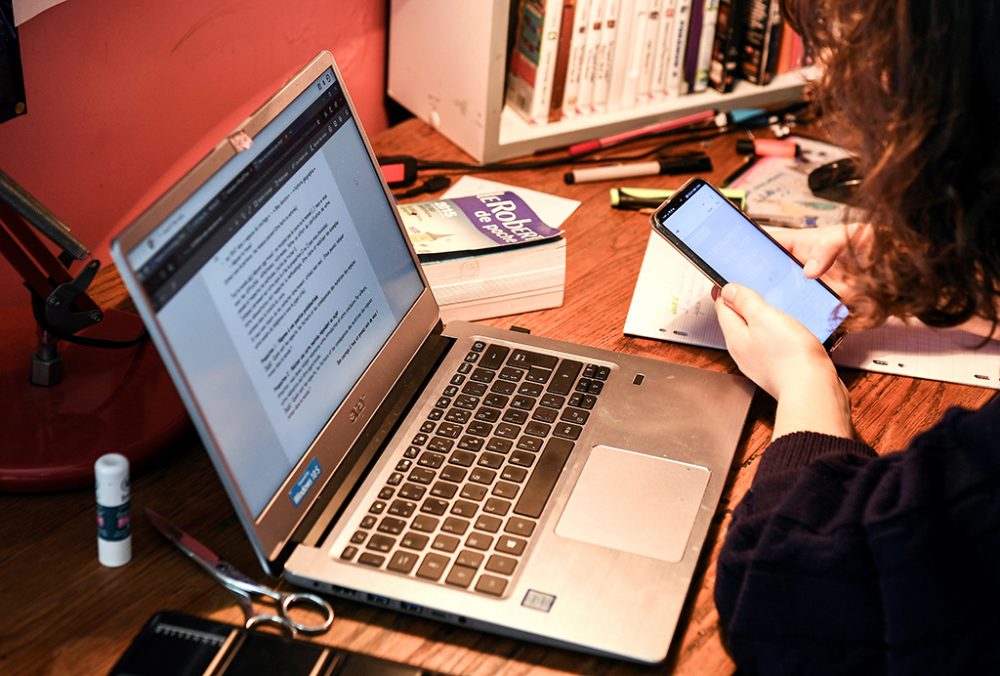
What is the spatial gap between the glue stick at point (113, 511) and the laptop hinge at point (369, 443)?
118 millimetres

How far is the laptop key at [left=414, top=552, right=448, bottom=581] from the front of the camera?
0.78 meters

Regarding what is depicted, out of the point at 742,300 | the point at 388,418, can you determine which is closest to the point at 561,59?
the point at 742,300

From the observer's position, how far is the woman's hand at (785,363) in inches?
36.0

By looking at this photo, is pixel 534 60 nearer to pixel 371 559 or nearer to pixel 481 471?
pixel 481 471

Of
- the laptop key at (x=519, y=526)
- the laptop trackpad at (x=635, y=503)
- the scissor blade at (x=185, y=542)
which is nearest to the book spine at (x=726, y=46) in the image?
the laptop trackpad at (x=635, y=503)

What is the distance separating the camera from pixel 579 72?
1.45 m

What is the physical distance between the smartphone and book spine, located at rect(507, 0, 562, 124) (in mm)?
386

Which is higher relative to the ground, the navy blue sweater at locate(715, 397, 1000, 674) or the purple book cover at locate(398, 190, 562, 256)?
the purple book cover at locate(398, 190, 562, 256)

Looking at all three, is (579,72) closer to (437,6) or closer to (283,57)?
(437,6)

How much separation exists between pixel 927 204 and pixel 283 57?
88cm

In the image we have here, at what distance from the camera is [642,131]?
1488mm

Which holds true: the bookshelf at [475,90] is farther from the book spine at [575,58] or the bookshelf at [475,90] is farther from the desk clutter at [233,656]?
the desk clutter at [233,656]

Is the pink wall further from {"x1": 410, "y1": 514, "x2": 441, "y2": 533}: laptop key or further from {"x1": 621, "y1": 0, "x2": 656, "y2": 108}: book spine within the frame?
{"x1": 410, "y1": 514, "x2": 441, "y2": 533}: laptop key

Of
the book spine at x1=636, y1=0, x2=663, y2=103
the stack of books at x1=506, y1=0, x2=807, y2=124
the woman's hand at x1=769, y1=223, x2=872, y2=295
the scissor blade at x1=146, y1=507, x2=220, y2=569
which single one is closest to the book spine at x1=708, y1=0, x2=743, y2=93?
the stack of books at x1=506, y1=0, x2=807, y2=124
